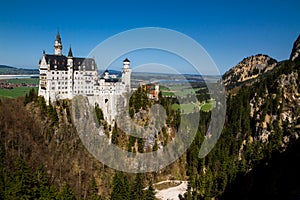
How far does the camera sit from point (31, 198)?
4531cm

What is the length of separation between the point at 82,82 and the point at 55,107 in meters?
8.75

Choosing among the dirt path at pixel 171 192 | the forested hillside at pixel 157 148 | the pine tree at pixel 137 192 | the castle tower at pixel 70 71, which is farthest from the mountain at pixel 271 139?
the castle tower at pixel 70 71

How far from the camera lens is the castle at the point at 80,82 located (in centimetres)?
7144

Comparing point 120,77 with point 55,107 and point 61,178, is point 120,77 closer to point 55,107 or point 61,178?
point 55,107

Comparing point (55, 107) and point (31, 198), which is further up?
point (55, 107)

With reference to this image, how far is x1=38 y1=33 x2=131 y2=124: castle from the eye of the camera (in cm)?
7144

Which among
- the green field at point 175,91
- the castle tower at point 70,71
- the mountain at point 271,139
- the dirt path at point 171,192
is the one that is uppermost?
the castle tower at point 70,71

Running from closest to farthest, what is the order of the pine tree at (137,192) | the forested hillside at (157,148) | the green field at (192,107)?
1. the forested hillside at (157,148)
2. the pine tree at (137,192)
3. the green field at (192,107)

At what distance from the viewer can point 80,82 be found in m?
75.4

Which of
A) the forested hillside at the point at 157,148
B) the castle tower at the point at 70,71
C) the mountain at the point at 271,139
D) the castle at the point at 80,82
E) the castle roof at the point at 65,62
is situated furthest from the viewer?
the castle tower at the point at 70,71

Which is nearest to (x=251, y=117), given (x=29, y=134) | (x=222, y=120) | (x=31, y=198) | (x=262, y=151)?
(x=222, y=120)

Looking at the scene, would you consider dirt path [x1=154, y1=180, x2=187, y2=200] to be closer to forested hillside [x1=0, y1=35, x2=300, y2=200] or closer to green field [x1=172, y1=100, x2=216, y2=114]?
forested hillside [x1=0, y1=35, x2=300, y2=200]

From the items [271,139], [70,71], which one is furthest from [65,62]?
[271,139]

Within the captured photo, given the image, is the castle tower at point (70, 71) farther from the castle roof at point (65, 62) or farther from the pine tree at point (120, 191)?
the pine tree at point (120, 191)
